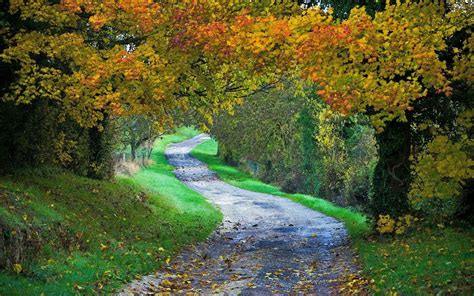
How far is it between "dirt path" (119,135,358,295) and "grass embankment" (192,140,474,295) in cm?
70

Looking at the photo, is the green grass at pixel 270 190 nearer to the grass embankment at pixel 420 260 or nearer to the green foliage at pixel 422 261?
the grass embankment at pixel 420 260

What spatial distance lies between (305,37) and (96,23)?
532 centimetres

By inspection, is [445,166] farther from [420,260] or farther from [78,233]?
[78,233]

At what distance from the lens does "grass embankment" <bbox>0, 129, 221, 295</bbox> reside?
934 centimetres

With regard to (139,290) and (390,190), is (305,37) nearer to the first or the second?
(139,290)

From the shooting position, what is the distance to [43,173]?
686 inches

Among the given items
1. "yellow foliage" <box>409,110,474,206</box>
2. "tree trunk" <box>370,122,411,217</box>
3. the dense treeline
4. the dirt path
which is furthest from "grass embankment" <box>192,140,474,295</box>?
"yellow foliage" <box>409,110,474,206</box>

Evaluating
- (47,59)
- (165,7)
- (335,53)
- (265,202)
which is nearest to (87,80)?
(165,7)

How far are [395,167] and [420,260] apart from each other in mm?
4772

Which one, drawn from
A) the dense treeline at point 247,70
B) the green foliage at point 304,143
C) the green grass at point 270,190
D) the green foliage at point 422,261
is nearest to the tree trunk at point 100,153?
the dense treeline at point 247,70

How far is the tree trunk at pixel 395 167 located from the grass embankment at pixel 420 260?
39.9 inches

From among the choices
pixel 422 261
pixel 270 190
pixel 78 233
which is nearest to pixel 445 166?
pixel 422 261

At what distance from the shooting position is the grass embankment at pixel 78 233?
934 cm

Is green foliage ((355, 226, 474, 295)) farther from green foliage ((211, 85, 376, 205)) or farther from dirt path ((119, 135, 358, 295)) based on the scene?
green foliage ((211, 85, 376, 205))
